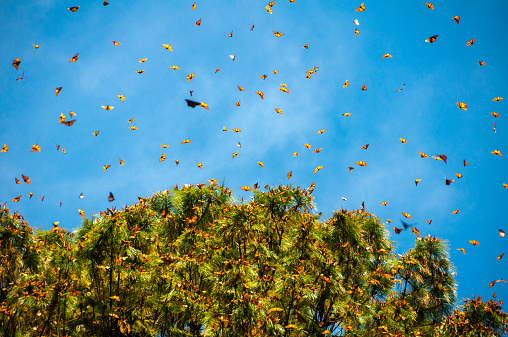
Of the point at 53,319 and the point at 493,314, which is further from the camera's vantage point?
the point at 493,314

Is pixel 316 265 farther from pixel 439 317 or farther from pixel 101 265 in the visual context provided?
pixel 439 317

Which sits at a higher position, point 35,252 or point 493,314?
point 493,314

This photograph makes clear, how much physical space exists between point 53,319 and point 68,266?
1.42 meters

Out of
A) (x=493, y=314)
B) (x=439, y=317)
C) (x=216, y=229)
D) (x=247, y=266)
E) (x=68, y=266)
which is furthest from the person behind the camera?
(x=439, y=317)

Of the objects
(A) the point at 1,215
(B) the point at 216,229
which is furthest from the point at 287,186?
(A) the point at 1,215

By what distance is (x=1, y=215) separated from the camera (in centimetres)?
918

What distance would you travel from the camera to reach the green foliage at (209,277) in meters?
6.29

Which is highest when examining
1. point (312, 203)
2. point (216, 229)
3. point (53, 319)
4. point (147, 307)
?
point (312, 203)

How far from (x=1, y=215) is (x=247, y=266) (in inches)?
289

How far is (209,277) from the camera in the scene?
670 cm

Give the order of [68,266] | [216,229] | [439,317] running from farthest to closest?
[439,317], [216,229], [68,266]

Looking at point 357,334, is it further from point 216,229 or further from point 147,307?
point 147,307

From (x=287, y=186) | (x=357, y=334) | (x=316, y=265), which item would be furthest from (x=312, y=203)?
(x=357, y=334)

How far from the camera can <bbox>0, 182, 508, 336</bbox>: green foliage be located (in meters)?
6.29
